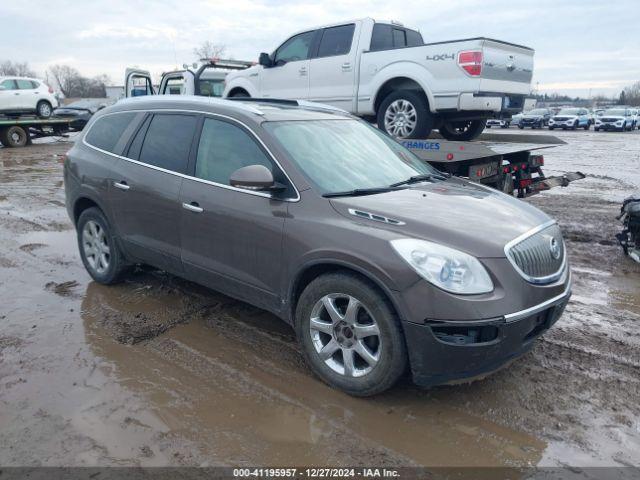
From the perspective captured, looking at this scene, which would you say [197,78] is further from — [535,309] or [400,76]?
[535,309]

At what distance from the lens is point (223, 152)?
4.02m

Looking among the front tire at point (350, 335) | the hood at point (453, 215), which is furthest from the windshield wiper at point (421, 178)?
the front tire at point (350, 335)

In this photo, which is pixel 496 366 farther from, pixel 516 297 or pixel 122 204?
pixel 122 204

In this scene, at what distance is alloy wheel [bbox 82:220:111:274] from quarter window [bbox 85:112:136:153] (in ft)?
2.63

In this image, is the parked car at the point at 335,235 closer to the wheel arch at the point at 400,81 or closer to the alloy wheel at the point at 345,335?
the alloy wheel at the point at 345,335

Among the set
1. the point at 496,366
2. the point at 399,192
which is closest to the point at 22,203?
the point at 399,192

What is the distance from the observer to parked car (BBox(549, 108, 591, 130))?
3806cm

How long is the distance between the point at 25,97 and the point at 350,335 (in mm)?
23887

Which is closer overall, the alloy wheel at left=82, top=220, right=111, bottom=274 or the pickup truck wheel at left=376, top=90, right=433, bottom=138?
the alloy wheel at left=82, top=220, right=111, bottom=274

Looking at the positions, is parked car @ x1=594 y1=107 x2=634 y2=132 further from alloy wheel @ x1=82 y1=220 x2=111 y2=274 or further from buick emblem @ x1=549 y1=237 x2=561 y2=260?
alloy wheel @ x1=82 y1=220 x2=111 y2=274

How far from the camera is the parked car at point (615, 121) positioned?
36.2 metres

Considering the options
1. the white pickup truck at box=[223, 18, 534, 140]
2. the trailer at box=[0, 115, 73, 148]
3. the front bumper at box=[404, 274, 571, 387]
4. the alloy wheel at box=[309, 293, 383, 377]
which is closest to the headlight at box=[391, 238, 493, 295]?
the front bumper at box=[404, 274, 571, 387]

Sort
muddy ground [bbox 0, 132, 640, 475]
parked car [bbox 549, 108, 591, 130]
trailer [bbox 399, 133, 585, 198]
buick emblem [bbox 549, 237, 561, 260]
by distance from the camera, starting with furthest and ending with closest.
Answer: parked car [bbox 549, 108, 591, 130] < trailer [bbox 399, 133, 585, 198] < buick emblem [bbox 549, 237, 561, 260] < muddy ground [bbox 0, 132, 640, 475]

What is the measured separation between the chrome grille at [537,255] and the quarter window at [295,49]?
6294 millimetres
